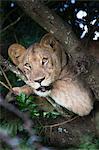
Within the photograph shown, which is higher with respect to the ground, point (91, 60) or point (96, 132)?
point (91, 60)

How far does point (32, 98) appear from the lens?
1.91 m

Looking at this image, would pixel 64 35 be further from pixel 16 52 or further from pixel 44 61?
pixel 16 52

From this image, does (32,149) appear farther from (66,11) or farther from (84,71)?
(66,11)

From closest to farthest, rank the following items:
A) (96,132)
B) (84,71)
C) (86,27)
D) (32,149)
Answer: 1. (32,149)
2. (84,71)
3. (96,132)
4. (86,27)

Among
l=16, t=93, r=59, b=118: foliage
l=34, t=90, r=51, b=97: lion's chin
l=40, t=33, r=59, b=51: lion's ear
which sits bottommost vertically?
l=16, t=93, r=59, b=118: foliage

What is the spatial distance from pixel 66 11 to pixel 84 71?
1.93ft

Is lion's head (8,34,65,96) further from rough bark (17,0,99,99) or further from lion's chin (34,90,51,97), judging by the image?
rough bark (17,0,99,99)

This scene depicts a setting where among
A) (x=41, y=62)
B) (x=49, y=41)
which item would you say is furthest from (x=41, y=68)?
(x=49, y=41)

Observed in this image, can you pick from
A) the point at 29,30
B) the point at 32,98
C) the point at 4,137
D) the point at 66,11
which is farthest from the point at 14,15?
A: the point at 4,137

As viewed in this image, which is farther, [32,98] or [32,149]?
[32,98]

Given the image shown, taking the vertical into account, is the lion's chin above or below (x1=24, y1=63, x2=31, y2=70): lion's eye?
below

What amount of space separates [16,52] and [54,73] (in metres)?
0.25

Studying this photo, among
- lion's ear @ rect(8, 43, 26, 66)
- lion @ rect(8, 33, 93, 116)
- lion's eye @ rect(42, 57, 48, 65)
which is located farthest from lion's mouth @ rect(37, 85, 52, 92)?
lion's ear @ rect(8, 43, 26, 66)

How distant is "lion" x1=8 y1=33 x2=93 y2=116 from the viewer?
5.78ft
